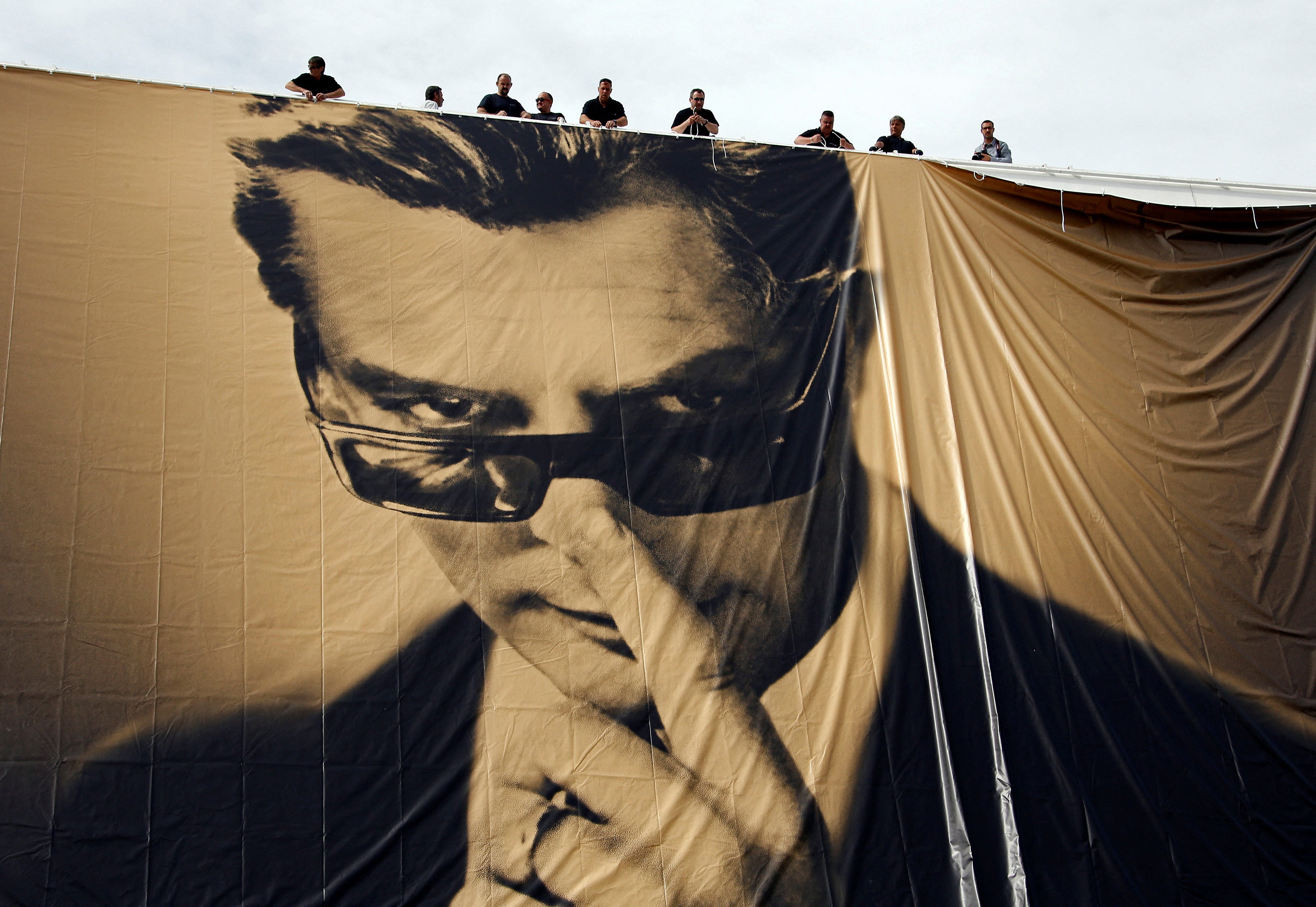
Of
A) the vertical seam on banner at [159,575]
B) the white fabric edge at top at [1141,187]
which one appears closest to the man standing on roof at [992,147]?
the white fabric edge at top at [1141,187]

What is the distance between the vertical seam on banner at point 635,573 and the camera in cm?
507

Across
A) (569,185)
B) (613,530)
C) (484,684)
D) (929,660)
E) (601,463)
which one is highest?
(569,185)

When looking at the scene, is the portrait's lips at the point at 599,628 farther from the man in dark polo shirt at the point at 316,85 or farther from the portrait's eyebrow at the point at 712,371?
the man in dark polo shirt at the point at 316,85

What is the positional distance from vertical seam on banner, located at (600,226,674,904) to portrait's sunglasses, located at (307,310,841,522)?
0.06 ft

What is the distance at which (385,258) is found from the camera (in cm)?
573

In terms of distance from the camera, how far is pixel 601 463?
566cm

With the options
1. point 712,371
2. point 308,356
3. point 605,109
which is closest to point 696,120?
point 605,109

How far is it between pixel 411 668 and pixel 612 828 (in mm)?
1151

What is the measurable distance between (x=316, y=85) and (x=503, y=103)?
103cm

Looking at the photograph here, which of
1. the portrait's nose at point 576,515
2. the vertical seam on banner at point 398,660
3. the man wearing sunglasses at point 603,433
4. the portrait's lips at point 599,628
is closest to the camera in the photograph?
the vertical seam on banner at point 398,660

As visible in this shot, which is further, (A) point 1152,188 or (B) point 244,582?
(A) point 1152,188

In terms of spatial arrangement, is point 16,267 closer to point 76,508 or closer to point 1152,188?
point 76,508

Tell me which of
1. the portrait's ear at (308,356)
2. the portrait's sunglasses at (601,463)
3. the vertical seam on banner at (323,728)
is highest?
the portrait's ear at (308,356)

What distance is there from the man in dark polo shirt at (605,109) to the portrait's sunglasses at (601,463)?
182cm
